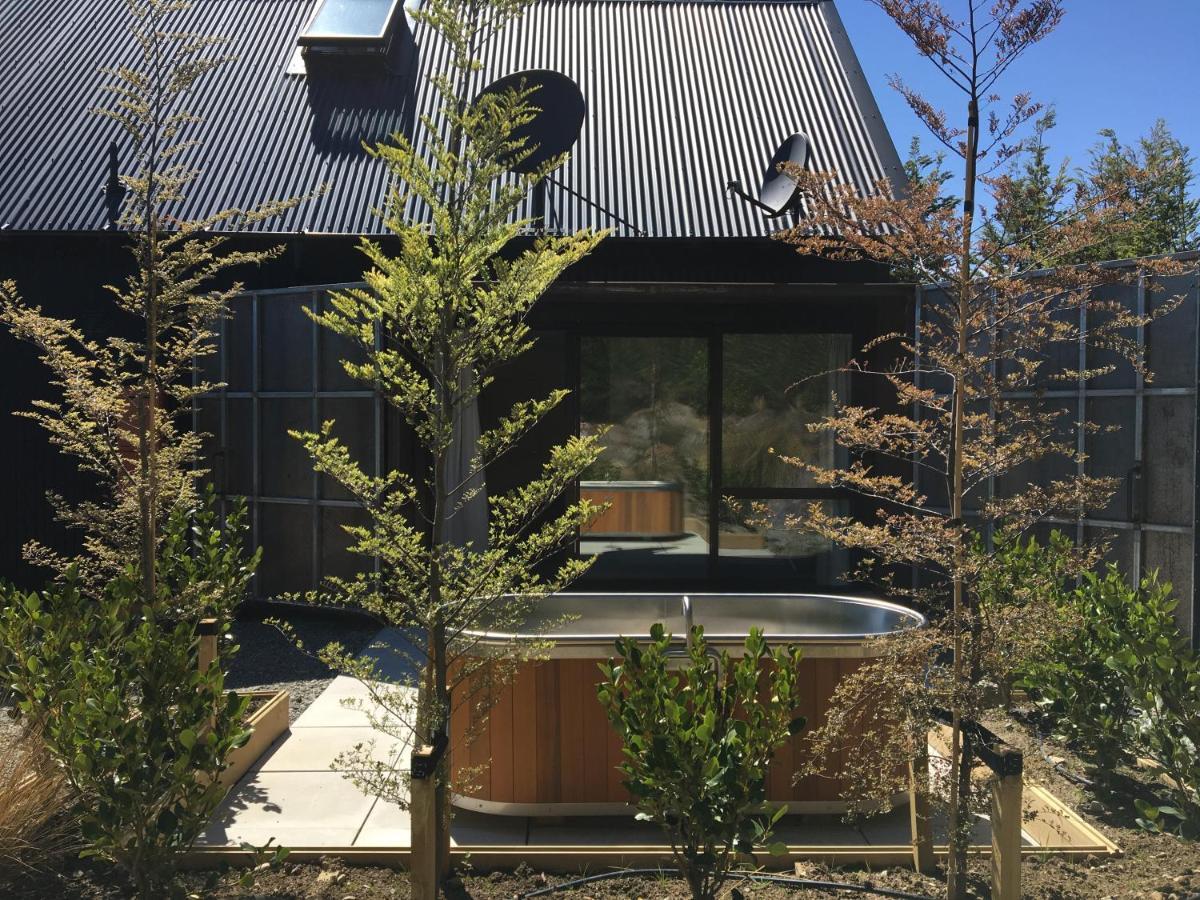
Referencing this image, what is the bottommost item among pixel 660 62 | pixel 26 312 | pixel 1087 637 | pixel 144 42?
pixel 1087 637

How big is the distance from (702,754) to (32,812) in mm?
2564

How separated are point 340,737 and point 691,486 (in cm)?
483

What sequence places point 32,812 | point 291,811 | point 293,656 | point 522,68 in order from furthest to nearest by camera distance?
point 522,68 → point 293,656 → point 291,811 → point 32,812

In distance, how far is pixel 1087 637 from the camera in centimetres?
531

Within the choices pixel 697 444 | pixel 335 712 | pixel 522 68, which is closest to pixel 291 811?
pixel 335 712

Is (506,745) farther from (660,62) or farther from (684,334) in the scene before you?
(660,62)

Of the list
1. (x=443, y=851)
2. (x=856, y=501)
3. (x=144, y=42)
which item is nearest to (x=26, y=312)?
(x=144, y=42)

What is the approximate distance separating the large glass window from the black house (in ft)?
0.07

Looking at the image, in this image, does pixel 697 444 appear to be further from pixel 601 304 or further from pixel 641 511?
pixel 601 304

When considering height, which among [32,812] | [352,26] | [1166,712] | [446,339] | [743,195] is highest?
[352,26]

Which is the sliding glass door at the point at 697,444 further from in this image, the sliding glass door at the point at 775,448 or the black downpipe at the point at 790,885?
the black downpipe at the point at 790,885

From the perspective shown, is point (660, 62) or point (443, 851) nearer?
point (443, 851)

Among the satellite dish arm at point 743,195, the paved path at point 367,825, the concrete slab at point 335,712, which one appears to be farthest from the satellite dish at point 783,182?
the paved path at point 367,825

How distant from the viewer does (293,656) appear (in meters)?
8.06
